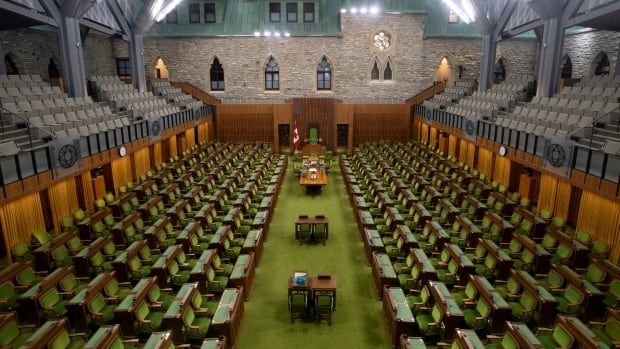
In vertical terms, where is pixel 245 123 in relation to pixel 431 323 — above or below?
above

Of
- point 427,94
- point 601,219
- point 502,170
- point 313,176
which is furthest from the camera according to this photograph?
point 427,94

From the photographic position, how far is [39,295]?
8.55 m

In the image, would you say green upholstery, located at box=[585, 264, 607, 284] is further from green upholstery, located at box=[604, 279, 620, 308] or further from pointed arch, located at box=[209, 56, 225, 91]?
pointed arch, located at box=[209, 56, 225, 91]

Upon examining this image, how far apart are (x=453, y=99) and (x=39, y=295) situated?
2461cm

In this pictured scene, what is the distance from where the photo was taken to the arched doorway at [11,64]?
2120 cm

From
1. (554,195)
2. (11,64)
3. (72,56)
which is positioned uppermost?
(72,56)

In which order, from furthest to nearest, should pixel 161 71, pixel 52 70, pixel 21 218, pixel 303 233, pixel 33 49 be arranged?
1. pixel 161 71
2. pixel 52 70
3. pixel 33 49
4. pixel 303 233
5. pixel 21 218

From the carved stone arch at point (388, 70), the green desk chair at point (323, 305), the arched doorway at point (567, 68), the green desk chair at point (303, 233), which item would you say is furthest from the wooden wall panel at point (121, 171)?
the arched doorway at point (567, 68)

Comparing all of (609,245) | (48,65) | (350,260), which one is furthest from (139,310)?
(48,65)

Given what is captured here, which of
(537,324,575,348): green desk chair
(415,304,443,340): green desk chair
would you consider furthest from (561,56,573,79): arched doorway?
(415,304,443,340): green desk chair

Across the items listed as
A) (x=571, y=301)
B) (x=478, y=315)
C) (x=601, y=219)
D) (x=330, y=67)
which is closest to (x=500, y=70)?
(x=330, y=67)

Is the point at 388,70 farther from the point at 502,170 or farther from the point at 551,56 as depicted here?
the point at 502,170

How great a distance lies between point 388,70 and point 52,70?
22.7m

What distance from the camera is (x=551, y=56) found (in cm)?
1808
